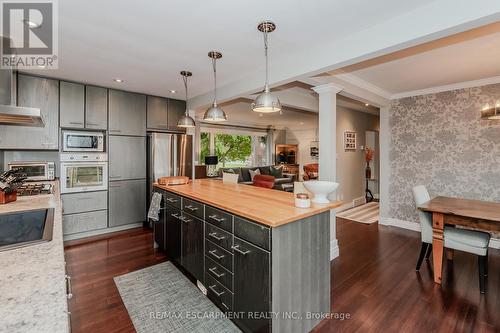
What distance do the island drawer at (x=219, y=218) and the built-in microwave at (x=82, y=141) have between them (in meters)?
2.78

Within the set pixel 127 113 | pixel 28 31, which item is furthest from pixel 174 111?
pixel 28 31

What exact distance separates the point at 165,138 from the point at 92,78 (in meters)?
1.38

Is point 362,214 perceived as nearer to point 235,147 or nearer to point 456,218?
point 456,218

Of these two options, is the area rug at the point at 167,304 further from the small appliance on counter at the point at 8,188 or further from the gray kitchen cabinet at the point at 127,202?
the gray kitchen cabinet at the point at 127,202

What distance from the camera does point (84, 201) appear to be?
3.68 meters

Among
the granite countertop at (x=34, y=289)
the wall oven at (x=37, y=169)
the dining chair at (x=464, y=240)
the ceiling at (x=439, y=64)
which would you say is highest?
the ceiling at (x=439, y=64)

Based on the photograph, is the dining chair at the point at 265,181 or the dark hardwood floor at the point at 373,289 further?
the dining chair at the point at 265,181

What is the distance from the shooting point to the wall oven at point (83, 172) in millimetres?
3539

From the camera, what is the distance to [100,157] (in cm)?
383

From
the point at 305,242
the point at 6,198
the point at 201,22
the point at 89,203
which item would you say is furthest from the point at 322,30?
the point at 89,203

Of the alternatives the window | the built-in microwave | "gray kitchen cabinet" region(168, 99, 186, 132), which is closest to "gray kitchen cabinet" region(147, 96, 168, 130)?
"gray kitchen cabinet" region(168, 99, 186, 132)

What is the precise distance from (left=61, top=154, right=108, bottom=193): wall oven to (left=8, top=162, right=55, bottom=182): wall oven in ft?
0.48

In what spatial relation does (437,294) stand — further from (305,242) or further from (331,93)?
(331,93)

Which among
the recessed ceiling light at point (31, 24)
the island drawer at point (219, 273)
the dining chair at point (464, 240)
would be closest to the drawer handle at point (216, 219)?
the island drawer at point (219, 273)
